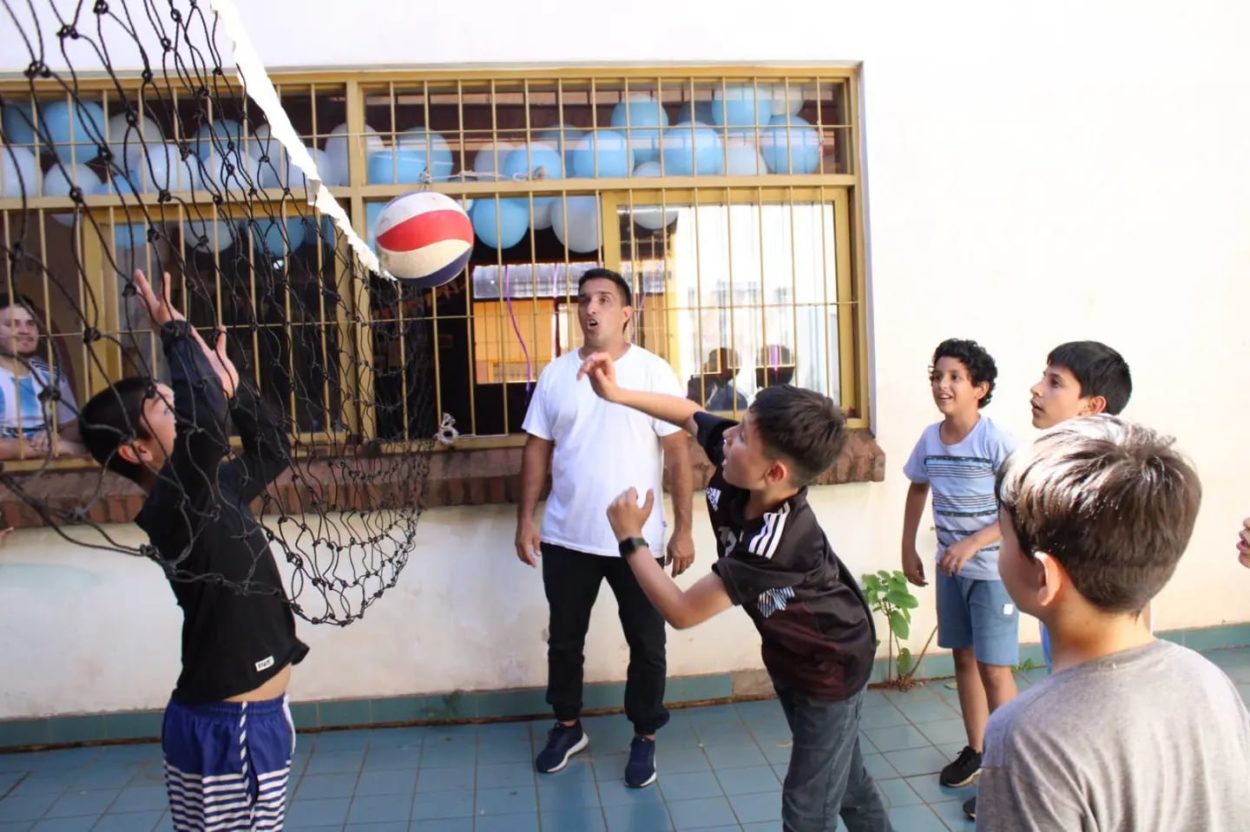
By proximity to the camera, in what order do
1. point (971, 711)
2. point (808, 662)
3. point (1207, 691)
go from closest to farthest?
point (1207, 691)
point (808, 662)
point (971, 711)

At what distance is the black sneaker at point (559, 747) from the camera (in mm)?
3852

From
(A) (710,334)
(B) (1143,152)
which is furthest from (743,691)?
(B) (1143,152)

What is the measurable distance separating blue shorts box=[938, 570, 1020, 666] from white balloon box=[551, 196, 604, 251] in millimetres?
2153

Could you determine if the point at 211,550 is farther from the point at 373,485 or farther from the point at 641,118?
the point at 641,118

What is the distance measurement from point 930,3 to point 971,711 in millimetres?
3135

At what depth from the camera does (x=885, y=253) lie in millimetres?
4500

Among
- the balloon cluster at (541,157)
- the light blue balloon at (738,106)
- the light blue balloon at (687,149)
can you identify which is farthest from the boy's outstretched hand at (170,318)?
the light blue balloon at (738,106)

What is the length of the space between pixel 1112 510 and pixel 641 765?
2.79 metres

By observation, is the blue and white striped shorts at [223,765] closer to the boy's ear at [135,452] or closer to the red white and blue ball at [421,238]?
the boy's ear at [135,452]

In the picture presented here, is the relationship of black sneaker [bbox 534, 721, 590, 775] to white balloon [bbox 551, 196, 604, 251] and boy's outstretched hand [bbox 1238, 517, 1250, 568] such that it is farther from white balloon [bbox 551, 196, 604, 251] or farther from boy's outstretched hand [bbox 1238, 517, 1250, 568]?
boy's outstretched hand [bbox 1238, 517, 1250, 568]

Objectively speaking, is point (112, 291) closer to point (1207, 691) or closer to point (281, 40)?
point (281, 40)

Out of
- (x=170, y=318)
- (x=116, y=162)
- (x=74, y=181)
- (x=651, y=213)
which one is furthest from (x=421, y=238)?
(x=74, y=181)

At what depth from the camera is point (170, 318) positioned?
7.30 feet

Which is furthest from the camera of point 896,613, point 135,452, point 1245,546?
point 896,613
